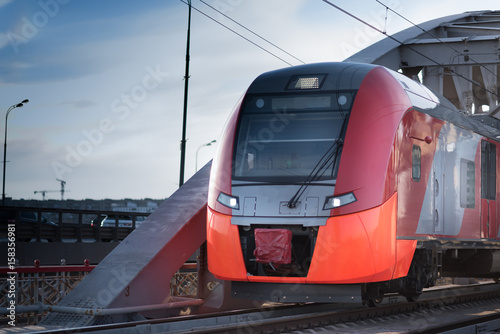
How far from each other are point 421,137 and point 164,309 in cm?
A: 509

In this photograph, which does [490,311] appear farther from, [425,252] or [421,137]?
[421,137]

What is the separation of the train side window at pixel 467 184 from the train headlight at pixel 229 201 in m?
4.73

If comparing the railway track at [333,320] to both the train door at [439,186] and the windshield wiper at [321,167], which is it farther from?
the windshield wiper at [321,167]

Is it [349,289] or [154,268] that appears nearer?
[349,289]

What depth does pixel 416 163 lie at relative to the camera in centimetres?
1236

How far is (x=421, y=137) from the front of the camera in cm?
1253

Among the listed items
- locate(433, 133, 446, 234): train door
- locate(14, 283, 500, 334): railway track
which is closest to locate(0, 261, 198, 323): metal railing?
locate(14, 283, 500, 334): railway track

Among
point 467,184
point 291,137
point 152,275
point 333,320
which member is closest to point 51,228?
point 152,275

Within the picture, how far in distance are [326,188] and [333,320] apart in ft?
7.79

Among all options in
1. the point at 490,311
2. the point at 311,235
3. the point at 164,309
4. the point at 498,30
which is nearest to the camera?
the point at 311,235

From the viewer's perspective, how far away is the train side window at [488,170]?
15242mm

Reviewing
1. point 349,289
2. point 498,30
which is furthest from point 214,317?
point 498,30

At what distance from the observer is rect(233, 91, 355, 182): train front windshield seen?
11359mm

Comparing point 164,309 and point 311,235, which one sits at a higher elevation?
point 311,235
